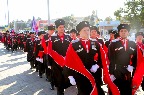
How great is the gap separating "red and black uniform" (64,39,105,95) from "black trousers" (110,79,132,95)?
0.80 metres

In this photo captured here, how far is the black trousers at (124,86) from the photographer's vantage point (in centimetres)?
678

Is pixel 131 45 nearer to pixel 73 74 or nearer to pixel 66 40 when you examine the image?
pixel 73 74

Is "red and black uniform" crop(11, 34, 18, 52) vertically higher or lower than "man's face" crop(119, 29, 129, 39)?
lower

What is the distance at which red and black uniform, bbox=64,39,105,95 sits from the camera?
6.04 metres

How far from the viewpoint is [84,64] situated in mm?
6230

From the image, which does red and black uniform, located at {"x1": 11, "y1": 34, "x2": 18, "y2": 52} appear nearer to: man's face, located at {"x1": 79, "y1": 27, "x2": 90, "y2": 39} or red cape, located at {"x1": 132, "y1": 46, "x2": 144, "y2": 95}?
red cape, located at {"x1": 132, "y1": 46, "x2": 144, "y2": 95}

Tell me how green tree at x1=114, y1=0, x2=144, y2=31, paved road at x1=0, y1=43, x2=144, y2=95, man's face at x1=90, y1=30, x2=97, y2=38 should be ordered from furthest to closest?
green tree at x1=114, y1=0, x2=144, y2=31, man's face at x1=90, y1=30, x2=97, y2=38, paved road at x1=0, y1=43, x2=144, y2=95

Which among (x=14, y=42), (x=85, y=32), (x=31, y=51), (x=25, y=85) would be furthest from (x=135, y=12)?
(x=85, y=32)

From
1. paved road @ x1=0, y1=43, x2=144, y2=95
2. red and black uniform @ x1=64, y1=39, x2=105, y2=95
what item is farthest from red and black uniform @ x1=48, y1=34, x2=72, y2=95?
red and black uniform @ x1=64, y1=39, x2=105, y2=95

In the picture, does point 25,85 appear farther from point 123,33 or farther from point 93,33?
point 123,33

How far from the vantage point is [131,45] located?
712cm

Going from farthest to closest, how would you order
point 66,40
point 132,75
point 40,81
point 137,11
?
point 137,11 → point 40,81 → point 66,40 → point 132,75

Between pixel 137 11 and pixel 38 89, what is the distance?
151 ft

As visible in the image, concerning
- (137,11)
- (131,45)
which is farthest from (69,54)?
(137,11)
